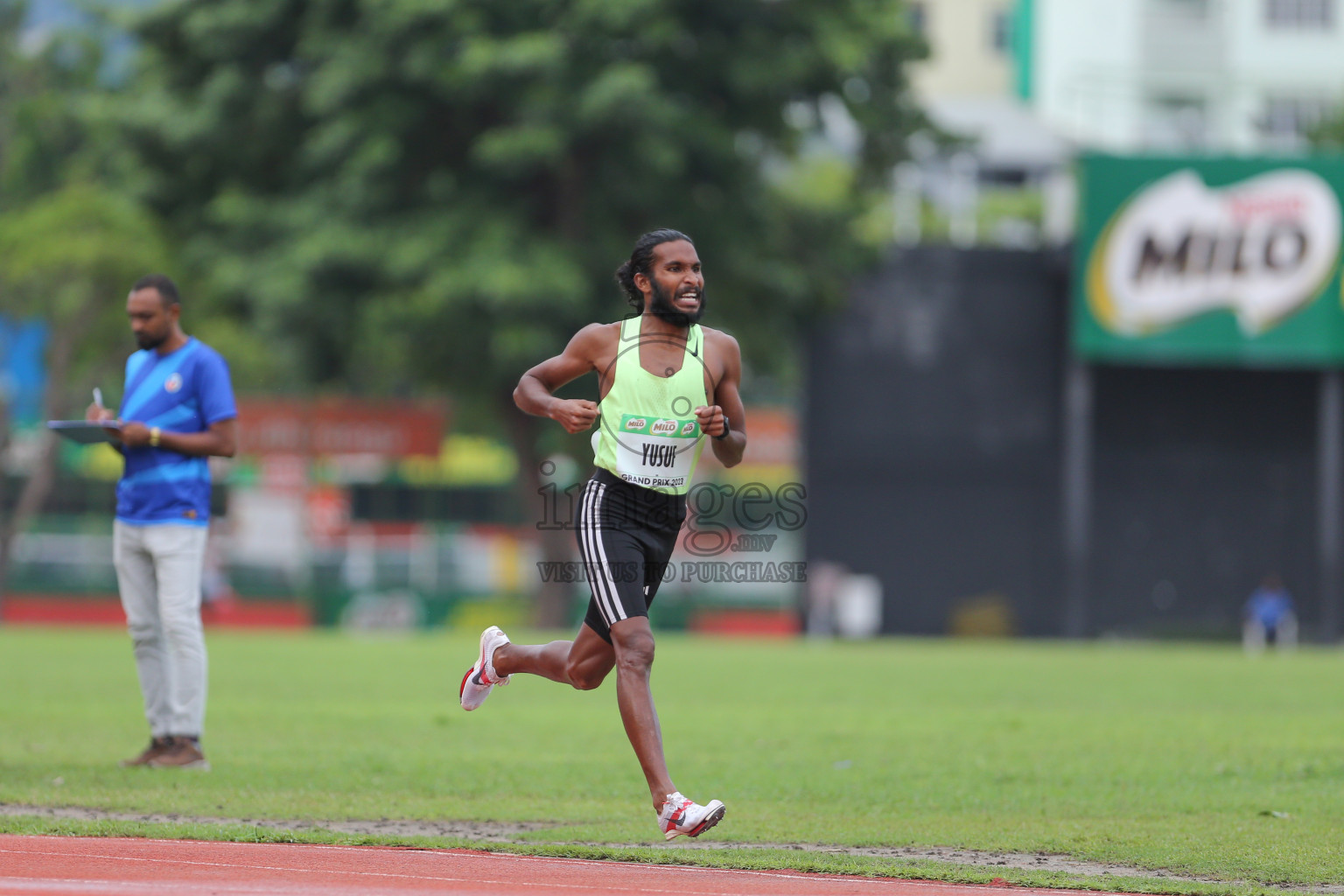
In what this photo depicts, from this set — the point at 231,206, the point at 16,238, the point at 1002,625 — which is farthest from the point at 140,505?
the point at 16,238

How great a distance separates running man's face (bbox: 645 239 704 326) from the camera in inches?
276

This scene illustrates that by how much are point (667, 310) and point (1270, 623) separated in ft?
89.5

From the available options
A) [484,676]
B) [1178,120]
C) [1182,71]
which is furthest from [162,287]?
[1182,71]

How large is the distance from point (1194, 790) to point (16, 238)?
102 ft

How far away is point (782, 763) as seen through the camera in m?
9.75

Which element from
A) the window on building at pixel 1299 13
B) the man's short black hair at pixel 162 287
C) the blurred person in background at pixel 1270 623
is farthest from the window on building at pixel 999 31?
the man's short black hair at pixel 162 287

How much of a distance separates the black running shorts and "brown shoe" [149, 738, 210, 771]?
2794mm

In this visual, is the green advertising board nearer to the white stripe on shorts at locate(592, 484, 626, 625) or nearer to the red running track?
the white stripe on shorts at locate(592, 484, 626, 625)

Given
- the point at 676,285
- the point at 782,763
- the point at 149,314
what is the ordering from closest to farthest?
the point at 676,285 < the point at 149,314 < the point at 782,763

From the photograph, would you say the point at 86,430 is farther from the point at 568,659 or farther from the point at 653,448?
the point at 653,448

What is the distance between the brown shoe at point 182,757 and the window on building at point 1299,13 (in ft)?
146

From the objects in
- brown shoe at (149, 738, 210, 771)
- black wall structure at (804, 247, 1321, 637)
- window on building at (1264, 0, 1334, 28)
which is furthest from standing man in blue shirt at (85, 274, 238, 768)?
window on building at (1264, 0, 1334, 28)

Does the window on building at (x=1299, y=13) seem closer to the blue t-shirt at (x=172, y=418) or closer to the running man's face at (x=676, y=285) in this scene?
the blue t-shirt at (x=172, y=418)

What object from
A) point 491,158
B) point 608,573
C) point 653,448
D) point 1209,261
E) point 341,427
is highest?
point 491,158
